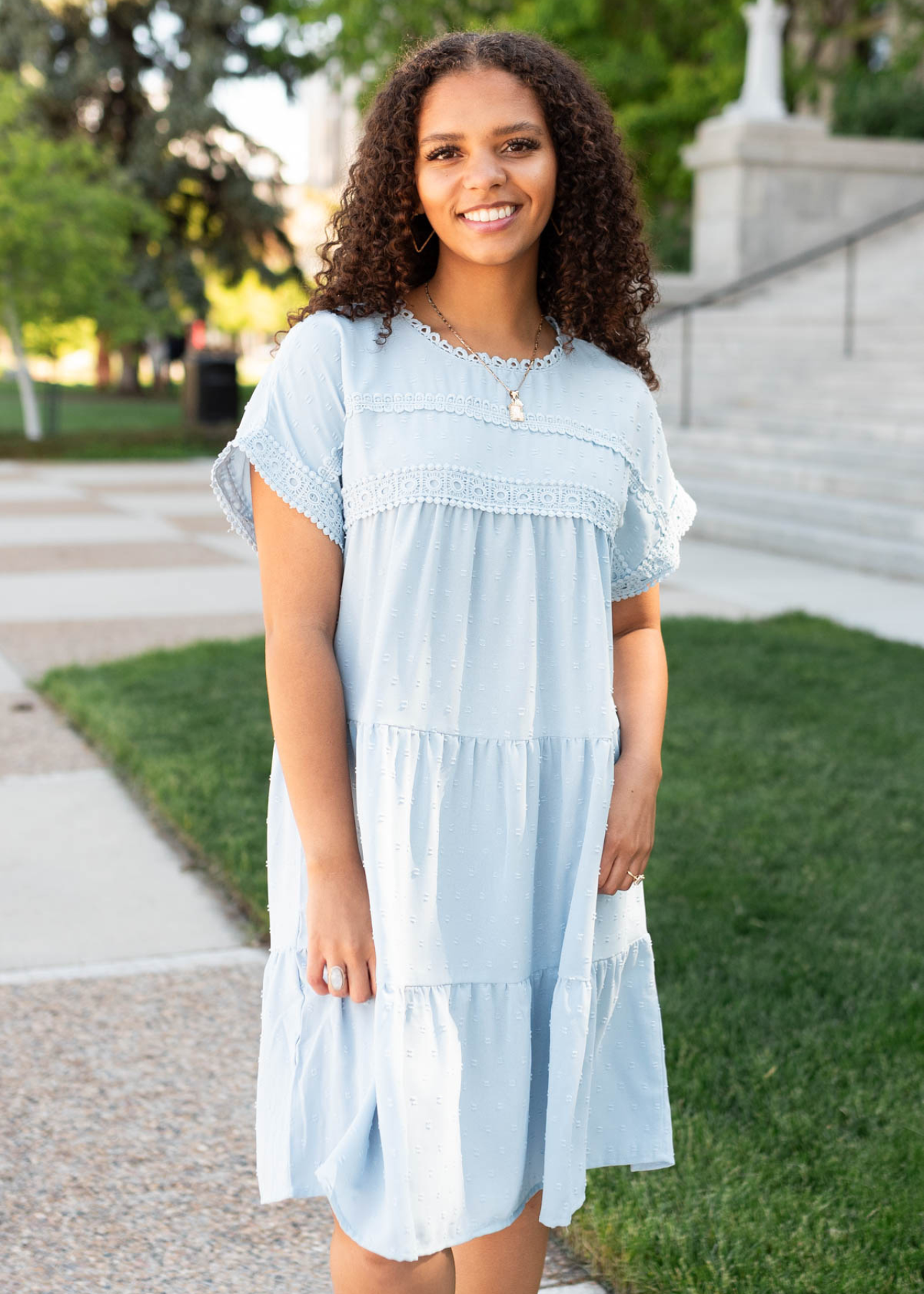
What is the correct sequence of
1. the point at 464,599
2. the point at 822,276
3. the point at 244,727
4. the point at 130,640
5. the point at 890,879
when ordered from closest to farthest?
the point at 464,599
the point at 890,879
the point at 244,727
the point at 130,640
the point at 822,276

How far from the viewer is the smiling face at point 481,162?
184 cm

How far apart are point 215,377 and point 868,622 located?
1587cm

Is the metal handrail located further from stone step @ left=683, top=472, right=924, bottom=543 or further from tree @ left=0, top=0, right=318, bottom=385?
tree @ left=0, top=0, right=318, bottom=385

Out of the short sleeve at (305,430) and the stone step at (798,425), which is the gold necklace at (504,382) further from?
the stone step at (798,425)

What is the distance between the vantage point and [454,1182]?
181 cm

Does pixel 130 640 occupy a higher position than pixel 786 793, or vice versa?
pixel 786 793

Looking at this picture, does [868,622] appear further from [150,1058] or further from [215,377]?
[215,377]

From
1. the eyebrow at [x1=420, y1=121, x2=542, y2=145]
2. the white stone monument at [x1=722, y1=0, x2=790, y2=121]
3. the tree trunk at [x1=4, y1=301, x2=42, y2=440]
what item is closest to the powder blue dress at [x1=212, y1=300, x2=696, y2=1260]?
the eyebrow at [x1=420, y1=121, x2=542, y2=145]

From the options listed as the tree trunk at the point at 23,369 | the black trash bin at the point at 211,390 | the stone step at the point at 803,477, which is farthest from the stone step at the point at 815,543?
the black trash bin at the point at 211,390

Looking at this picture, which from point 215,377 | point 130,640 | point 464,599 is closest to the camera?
point 464,599

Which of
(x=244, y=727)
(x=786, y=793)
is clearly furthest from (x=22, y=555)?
(x=786, y=793)

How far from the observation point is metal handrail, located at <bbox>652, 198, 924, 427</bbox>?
1520cm

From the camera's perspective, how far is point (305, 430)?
1800mm

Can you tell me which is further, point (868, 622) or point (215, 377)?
point (215, 377)
